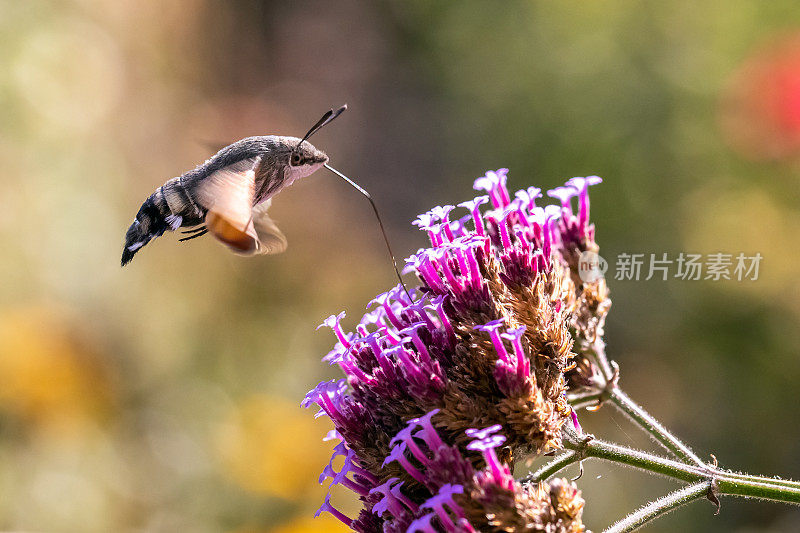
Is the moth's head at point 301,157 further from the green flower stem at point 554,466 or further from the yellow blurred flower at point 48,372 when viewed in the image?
the yellow blurred flower at point 48,372

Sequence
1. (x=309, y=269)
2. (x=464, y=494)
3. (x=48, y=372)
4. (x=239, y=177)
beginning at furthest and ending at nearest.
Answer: (x=309, y=269)
(x=48, y=372)
(x=239, y=177)
(x=464, y=494)

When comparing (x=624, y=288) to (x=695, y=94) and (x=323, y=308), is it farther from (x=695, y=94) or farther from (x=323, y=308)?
(x=323, y=308)

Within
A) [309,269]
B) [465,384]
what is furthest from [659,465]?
[309,269]

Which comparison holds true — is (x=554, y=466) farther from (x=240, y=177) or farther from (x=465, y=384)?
(x=240, y=177)

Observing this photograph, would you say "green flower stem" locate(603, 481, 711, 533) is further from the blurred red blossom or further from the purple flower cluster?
the blurred red blossom

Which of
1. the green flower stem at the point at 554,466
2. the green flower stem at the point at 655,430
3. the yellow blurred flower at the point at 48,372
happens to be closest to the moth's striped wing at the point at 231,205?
the green flower stem at the point at 554,466

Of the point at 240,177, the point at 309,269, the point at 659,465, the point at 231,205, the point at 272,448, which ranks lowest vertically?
the point at 659,465
